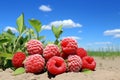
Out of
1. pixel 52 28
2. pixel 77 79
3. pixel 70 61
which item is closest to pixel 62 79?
pixel 77 79

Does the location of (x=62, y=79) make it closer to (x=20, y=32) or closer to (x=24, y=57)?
(x=24, y=57)

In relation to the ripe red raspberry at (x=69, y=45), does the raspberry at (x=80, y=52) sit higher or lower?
lower

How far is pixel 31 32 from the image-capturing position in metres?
3.46

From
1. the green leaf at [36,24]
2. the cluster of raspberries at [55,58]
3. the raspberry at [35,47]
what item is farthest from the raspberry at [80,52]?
the green leaf at [36,24]

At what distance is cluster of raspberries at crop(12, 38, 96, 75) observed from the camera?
9.48ft

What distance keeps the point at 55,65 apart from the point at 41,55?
0.83 ft

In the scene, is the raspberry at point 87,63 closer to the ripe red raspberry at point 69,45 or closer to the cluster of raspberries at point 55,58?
the cluster of raspberries at point 55,58

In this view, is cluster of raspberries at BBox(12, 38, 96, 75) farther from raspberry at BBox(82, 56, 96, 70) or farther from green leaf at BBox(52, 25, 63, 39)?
green leaf at BBox(52, 25, 63, 39)

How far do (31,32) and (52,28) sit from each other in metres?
0.27

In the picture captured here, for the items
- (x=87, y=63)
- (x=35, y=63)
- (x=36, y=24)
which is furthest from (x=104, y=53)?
(x=35, y=63)

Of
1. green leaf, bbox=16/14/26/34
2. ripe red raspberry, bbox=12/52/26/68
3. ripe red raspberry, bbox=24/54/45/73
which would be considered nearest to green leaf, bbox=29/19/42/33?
green leaf, bbox=16/14/26/34

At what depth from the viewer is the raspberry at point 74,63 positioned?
292 centimetres

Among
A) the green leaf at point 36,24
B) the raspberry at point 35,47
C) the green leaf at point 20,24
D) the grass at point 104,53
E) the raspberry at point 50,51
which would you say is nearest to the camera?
the raspberry at point 50,51

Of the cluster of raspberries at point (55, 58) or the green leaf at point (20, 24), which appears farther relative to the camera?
the green leaf at point (20, 24)
